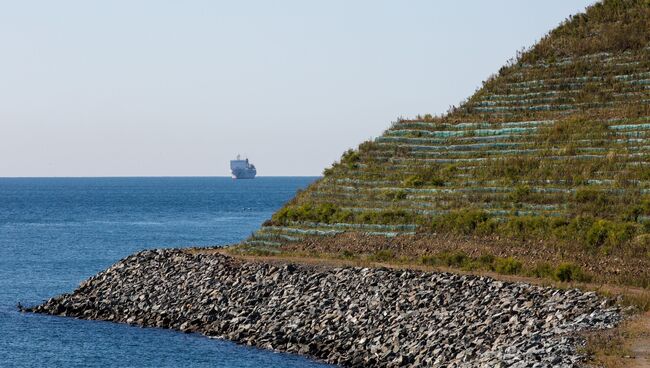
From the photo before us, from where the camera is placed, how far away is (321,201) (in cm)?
6147

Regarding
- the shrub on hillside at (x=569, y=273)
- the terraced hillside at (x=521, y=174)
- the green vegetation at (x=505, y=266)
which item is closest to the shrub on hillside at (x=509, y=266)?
the green vegetation at (x=505, y=266)

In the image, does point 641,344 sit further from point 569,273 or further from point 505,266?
point 505,266

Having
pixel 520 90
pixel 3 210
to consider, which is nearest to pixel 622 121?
pixel 520 90

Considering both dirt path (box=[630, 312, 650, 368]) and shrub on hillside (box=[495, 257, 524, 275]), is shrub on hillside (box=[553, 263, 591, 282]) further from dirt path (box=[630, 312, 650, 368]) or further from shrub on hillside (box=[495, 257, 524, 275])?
dirt path (box=[630, 312, 650, 368])

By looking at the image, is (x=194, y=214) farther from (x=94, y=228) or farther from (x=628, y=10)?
(x=628, y=10)

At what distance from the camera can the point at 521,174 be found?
55.9 metres

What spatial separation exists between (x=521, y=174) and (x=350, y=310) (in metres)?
16.0

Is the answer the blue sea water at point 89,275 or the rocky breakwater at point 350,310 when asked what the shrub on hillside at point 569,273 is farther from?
the blue sea water at point 89,275

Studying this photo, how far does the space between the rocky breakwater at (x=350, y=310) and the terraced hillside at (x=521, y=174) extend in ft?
17.1

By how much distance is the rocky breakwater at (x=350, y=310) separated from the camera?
36.1 metres

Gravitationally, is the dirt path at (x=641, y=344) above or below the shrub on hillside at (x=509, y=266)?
below

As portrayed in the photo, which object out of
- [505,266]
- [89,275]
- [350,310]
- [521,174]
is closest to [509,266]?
[505,266]

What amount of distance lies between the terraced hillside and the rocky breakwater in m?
Result: 5.22

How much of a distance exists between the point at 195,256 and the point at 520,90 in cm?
2259
